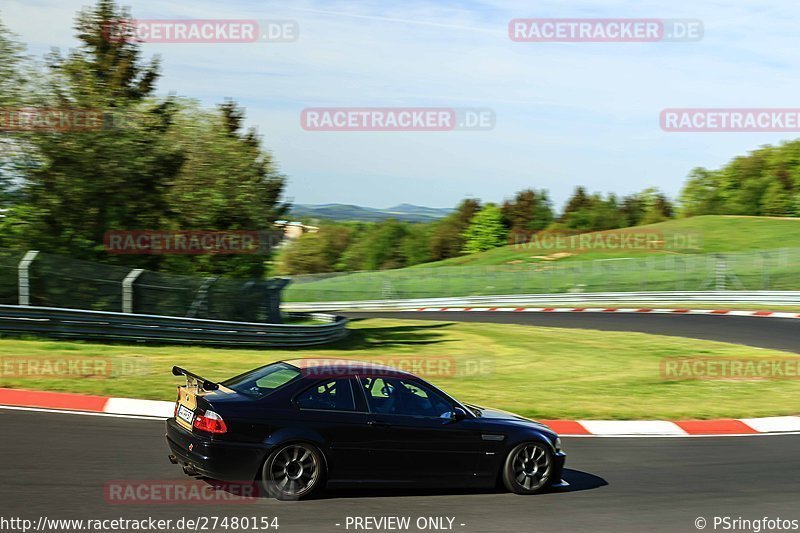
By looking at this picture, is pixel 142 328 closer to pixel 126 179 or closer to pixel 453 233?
pixel 126 179

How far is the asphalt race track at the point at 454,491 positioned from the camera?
24.1 ft

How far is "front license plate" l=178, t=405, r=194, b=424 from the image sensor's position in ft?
25.4

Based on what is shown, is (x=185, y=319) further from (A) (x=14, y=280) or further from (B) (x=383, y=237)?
(B) (x=383, y=237)

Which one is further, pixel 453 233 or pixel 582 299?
pixel 453 233

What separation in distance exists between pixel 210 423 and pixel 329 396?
118 centimetres

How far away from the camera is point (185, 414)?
7.89 m

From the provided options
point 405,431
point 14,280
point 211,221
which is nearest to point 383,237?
point 211,221

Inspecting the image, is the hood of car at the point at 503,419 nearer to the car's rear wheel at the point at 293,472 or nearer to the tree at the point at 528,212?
the car's rear wheel at the point at 293,472

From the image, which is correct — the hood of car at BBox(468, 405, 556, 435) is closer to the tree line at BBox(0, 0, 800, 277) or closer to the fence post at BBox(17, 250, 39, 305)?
the fence post at BBox(17, 250, 39, 305)

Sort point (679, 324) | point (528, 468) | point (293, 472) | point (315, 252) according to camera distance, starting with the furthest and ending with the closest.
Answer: point (315, 252), point (679, 324), point (528, 468), point (293, 472)

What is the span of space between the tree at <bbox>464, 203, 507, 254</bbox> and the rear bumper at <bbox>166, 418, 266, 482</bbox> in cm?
12353

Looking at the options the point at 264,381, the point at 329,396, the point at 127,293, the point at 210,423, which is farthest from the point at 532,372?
the point at 210,423

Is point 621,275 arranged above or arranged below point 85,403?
above

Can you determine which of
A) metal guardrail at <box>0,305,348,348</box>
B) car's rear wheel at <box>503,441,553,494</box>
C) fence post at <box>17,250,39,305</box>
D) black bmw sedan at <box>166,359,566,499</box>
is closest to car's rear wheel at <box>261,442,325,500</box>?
black bmw sedan at <box>166,359,566,499</box>
